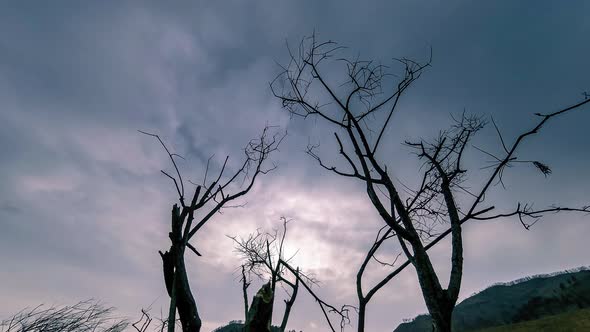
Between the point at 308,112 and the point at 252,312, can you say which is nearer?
the point at 252,312

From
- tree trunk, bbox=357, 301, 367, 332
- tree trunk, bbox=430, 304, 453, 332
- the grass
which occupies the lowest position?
tree trunk, bbox=430, 304, 453, 332

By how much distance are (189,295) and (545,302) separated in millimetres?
145543

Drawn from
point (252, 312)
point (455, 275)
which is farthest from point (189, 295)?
point (455, 275)

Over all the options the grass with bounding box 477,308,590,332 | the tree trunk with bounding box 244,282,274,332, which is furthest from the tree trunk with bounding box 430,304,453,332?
the grass with bounding box 477,308,590,332

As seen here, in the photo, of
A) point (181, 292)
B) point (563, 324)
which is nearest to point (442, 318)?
point (181, 292)

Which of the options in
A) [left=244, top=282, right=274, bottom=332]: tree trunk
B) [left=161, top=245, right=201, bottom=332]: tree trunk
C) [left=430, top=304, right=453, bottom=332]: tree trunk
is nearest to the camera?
[left=244, top=282, right=274, bottom=332]: tree trunk

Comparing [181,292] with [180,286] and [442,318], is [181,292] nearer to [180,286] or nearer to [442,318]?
[180,286]

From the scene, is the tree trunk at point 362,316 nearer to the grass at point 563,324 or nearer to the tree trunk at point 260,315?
the tree trunk at point 260,315

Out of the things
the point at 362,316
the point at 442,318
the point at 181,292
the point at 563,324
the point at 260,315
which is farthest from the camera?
the point at 563,324

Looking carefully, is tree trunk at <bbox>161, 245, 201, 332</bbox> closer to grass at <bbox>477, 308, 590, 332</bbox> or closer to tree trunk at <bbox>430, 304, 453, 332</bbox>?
tree trunk at <bbox>430, 304, 453, 332</bbox>

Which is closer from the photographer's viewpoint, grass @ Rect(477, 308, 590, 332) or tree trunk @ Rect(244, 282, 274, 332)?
tree trunk @ Rect(244, 282, 274, 332)

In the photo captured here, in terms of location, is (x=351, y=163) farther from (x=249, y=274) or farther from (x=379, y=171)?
(x=249, y=274)

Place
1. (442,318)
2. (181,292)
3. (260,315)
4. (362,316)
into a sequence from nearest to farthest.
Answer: (260,315), (442,318), (181,292), (362,316)

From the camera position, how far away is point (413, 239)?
468 centimetres
